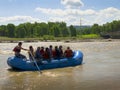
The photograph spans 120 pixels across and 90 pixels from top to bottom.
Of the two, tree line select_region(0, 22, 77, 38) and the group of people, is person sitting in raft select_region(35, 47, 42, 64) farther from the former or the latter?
tree line select_region(0, 22, 77, 38)

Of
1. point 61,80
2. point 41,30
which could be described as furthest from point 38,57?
point 41,30

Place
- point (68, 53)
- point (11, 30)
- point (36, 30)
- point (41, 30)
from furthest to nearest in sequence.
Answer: point (11, 30) → point (41, 30) → point (36, 30) → point (68, 53)

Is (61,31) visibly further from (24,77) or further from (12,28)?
(24,77)

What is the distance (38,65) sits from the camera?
21562 mm

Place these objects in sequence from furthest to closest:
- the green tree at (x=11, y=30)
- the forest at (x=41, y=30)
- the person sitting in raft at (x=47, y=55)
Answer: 1. the green tree at (x=11, y=30)
2. the forest at (x=41, y=30)
3. the person sitting in raft at (x=47, y=55)

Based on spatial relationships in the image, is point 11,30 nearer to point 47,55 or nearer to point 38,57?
point 47,55

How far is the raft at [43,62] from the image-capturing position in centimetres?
2078

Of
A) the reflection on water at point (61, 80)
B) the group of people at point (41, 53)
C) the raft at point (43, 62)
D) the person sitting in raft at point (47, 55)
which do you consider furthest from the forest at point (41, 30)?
the reflection on water at point (61, 80)

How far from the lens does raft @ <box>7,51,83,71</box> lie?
20.8 m

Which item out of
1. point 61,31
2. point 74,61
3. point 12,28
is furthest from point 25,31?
point 74,61

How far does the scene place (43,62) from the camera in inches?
857

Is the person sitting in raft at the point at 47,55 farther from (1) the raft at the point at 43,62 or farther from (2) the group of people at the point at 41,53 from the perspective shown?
(1) the raft at the point at 43,62

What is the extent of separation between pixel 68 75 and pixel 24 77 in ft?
8.55

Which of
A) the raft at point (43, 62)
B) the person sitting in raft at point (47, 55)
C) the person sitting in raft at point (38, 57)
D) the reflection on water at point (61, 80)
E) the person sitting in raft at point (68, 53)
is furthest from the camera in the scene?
the person sitting in raft at point (68, 53)
